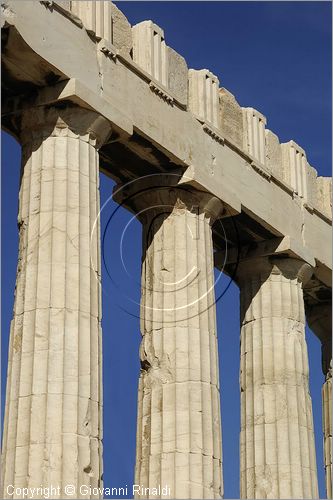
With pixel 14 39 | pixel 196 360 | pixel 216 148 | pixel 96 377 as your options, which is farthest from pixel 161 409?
pixel 14 39

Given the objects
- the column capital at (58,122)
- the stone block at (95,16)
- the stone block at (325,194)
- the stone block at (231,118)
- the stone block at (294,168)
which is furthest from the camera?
the stone block at (325,194)

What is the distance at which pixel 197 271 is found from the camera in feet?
109

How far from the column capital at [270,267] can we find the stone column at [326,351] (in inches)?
154

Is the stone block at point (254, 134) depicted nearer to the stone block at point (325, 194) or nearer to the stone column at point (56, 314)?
the stone block at point (325, 194)

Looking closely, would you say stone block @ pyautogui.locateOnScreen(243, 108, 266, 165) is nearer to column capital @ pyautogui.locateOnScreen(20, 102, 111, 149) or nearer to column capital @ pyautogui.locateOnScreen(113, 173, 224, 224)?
column capital @ pyautogui.locateOnScreen(113, 173, 224, 224)

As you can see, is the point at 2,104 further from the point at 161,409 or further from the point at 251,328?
the point at 251,328

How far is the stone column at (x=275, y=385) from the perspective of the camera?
35281 mm

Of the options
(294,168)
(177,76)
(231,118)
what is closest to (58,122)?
(177,76)

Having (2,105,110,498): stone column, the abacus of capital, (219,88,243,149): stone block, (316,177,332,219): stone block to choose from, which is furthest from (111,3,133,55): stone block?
(316,177,332,219): stone block

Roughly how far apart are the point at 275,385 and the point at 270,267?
291 centimetres

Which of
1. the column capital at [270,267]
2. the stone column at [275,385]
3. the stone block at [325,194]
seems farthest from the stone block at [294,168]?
the stone column at [275,385]

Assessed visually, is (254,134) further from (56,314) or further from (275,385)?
(56,314)

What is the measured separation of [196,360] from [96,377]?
14.0 feet

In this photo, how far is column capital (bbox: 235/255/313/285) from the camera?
121 feet
